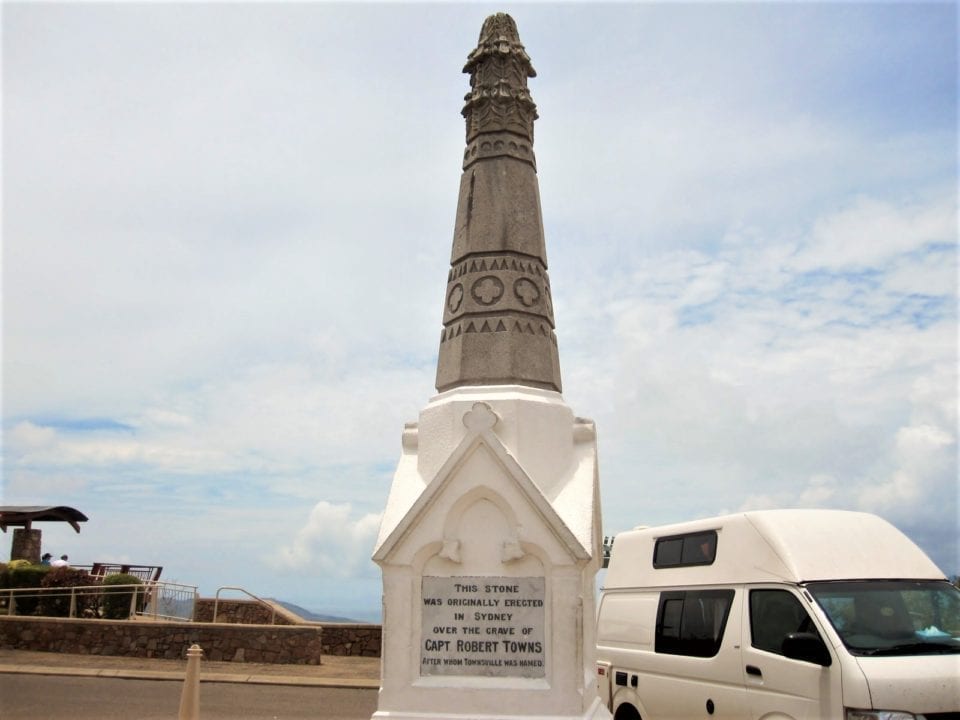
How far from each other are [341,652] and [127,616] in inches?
204

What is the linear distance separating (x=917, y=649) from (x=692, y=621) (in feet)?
8.33

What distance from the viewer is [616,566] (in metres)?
11.3

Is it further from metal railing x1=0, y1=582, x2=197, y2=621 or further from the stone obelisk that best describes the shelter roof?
the stone obelisk

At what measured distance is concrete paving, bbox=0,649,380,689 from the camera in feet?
50.7

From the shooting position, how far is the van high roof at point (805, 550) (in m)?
8.12

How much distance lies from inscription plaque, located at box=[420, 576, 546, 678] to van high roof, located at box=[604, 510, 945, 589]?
285 cm

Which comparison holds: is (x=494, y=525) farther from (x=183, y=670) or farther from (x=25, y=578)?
(x=25, y=578)

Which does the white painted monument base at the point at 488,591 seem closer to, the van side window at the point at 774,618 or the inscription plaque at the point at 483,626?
the inscription plaque at the point at 483,626

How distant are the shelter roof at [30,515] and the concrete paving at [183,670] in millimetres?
11434

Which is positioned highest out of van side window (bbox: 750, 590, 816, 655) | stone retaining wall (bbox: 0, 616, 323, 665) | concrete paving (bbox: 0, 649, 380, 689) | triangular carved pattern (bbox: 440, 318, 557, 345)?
triangular carved pattern (bbox: 440, 318, 557, 345)

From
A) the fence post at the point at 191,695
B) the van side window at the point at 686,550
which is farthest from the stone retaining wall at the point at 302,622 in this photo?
the van side window at the point at 686,550

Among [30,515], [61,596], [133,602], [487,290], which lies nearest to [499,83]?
[487,290]

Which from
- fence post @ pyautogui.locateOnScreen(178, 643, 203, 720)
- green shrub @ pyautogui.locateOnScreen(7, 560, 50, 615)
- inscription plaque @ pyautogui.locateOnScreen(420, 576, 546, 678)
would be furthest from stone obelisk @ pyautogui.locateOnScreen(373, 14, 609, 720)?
green shrub @ pyautogui.locateOnScreen(7, 560, 50, 615)

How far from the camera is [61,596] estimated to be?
2044cm
